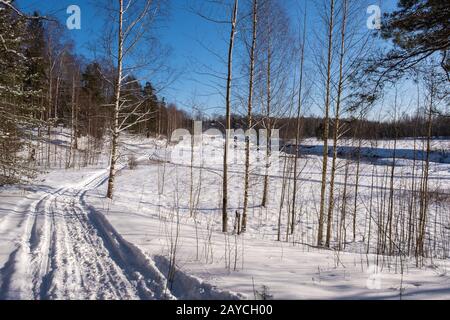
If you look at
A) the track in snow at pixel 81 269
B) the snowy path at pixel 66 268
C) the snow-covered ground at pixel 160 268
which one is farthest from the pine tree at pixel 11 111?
the track in snow at pixel 81 269

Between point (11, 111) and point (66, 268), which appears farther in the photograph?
point (11, 111)

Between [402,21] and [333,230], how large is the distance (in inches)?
338

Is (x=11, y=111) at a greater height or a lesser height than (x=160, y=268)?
greater

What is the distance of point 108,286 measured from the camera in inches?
114

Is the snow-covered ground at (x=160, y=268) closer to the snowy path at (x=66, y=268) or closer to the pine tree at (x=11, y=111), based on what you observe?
the snowy path at (x=66, y=268)

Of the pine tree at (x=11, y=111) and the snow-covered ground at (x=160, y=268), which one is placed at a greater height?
the pine tree at (x=11, y=111)

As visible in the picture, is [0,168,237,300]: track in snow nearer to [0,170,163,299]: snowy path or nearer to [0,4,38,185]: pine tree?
[0,170,163,299]: snowy path

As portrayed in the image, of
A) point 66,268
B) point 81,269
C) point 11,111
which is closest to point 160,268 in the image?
point 81,269

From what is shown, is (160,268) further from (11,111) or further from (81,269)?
(11,111)

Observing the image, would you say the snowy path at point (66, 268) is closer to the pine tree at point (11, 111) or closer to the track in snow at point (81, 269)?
the track in snow at point (81, 269)

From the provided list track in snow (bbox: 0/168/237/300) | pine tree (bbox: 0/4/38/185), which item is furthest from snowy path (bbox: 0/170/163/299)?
pine tree (bbox: 0/4/38/185)

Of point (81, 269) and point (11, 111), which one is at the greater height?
point (11, 111)

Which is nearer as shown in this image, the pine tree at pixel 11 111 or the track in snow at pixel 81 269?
the track in snow at pixel 81 269
